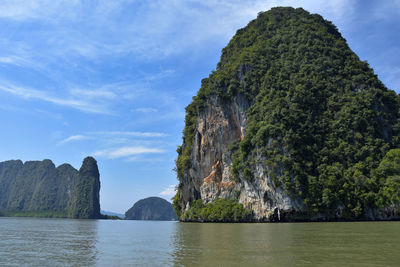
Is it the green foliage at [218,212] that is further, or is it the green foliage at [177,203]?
the green foliage at [177,203]

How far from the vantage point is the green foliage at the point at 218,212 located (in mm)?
52178

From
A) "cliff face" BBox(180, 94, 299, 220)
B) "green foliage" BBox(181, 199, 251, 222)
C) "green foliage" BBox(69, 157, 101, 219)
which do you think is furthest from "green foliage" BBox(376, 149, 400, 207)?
"green foliage" BBox(69, 157, 101, 219)

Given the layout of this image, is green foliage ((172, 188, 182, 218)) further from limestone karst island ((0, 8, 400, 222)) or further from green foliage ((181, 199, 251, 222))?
green foliage ((181, 199, 251, 222))

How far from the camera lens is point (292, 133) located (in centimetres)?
5128

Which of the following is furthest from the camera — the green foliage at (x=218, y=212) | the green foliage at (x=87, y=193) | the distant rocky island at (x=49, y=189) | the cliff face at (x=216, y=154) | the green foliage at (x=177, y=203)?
the distant rocky island at (x=49, y=189)

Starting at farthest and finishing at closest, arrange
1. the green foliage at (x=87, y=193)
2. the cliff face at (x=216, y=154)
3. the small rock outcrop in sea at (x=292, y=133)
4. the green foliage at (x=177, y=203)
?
1. the green foliage at (x=87, y=193)
2. the green foliage at (x=177, y=203)
3. the cliff face at (x=216, y=154)
4. the small rock outcrop in sea at (x=292, y=133)

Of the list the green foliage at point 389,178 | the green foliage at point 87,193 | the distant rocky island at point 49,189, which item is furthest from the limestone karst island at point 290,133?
the distant rocky island at point 49,189

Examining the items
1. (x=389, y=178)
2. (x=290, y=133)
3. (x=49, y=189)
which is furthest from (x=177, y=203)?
(x=49, y=189)

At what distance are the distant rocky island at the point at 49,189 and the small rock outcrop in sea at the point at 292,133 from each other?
247 ft

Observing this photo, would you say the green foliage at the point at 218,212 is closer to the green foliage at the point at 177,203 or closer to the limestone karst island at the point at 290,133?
the limestone karst island at the point at 290,133

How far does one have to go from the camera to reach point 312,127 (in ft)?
181

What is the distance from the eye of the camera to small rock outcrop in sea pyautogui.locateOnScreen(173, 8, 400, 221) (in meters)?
46.3

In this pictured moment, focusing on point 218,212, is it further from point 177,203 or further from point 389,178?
point 389,178

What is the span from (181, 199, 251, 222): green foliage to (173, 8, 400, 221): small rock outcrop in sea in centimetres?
26
